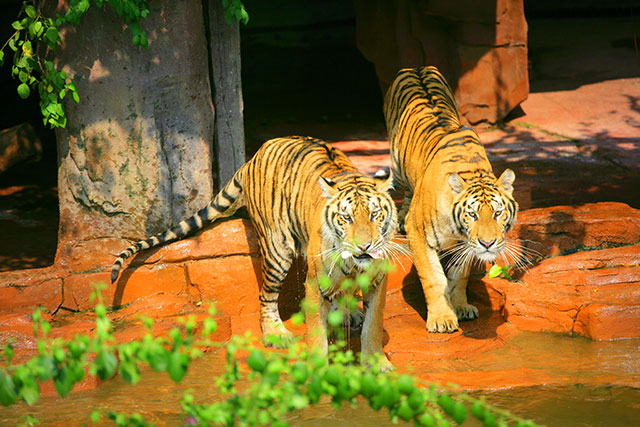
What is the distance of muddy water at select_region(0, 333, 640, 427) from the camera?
4148 millimetres

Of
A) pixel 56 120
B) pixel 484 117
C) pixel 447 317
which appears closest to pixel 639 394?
pixel 447 317

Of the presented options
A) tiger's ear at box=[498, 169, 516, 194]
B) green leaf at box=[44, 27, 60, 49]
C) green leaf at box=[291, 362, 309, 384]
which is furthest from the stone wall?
green leaf at box=[291, 362, 309, 384]

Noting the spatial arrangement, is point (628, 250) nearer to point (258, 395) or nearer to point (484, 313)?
point (484, 313)

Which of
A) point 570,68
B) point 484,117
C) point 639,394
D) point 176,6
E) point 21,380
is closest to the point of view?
point 21,380

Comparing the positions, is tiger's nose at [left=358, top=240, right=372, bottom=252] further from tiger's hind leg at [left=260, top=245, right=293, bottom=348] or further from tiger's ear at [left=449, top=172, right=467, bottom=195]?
tiger's hind leg at [left=260, top=245, right=293, bottom=348]

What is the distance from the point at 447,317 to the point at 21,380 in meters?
3.49

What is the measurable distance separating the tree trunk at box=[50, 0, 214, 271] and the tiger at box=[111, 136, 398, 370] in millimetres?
323

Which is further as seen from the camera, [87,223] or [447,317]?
[87,223]

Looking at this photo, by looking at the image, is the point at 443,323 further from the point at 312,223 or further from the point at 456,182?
the point at 312,223

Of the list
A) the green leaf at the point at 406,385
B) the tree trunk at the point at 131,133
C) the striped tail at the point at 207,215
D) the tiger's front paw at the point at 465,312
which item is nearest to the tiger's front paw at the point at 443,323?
the tiger's front paw at the point at 465,312

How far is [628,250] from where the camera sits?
547 cm

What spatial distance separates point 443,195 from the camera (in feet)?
16.1

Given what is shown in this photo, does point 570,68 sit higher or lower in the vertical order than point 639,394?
higher

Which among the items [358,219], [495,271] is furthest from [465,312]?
[358,219]
